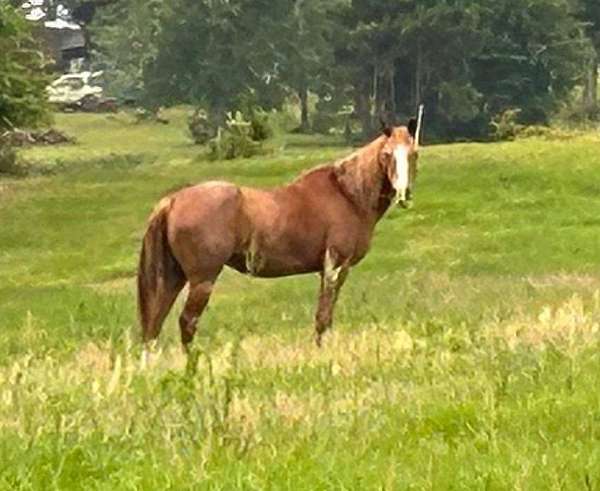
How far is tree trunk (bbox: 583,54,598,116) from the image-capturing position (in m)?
72.3

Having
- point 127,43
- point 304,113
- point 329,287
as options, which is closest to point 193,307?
point 329,287

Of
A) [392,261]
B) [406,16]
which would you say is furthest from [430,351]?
[406,16]

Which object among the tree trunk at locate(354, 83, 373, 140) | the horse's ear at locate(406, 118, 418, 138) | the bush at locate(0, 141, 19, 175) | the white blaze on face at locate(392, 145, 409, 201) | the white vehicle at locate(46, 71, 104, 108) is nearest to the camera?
the white blaze on face at locate(392, 145, 409, 201)

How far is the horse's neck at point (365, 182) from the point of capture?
49.4 feet

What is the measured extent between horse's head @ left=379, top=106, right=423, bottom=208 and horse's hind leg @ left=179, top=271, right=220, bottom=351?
2117mm

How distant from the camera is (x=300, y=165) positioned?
3872 centimetres

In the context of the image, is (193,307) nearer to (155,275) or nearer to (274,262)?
(155,275)

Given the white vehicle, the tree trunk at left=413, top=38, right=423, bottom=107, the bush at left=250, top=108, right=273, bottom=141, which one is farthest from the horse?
the white vehicle

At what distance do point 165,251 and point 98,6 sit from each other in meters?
71.9

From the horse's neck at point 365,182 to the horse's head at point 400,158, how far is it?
0.29 metres

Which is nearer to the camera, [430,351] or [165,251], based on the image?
[430,351]

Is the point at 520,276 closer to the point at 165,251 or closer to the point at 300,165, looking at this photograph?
the point at 165,251

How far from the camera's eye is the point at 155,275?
13883mm

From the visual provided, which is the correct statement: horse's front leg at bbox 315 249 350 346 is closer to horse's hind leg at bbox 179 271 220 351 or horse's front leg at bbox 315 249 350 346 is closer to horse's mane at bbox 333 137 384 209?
horse's mane at bbox 333 137 384 209
